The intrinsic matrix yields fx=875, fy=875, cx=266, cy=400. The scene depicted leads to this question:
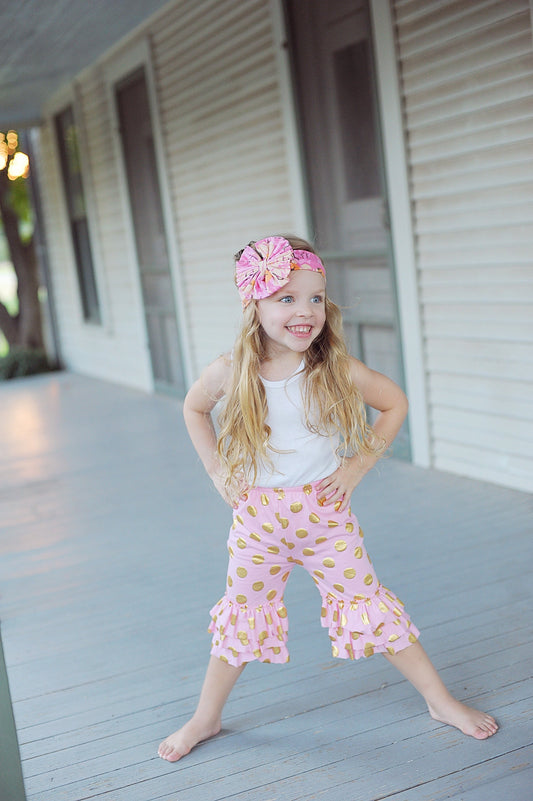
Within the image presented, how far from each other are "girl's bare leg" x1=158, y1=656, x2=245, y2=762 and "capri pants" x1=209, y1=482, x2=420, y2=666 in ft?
0.16

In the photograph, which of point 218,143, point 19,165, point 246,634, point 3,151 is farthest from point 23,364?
point 246,634

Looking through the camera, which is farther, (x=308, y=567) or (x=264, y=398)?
(x=308, y=567)

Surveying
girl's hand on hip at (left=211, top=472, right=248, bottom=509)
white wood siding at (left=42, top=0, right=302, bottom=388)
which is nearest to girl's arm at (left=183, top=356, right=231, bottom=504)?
girl's hand on hip at (left=211, top=472, right=248, bottom=509)

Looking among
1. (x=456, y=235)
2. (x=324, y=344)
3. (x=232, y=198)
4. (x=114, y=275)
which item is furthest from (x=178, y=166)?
(x=324, y=344)

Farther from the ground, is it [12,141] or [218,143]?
[12,141]

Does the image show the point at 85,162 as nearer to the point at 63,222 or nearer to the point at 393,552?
the point at 63,222

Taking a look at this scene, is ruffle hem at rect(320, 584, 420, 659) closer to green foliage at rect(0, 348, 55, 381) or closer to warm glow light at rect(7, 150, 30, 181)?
green foliage at rect(0, 348, 55, 381)

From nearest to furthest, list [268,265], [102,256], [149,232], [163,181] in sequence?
[268,265] → [163,181] → [149,232] → [102,256]

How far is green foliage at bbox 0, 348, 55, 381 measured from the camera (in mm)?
10664

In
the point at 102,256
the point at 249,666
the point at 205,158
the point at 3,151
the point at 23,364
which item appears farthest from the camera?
the point at 3,151

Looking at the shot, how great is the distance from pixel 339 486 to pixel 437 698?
57 centimetres

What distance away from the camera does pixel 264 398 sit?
1917 mm

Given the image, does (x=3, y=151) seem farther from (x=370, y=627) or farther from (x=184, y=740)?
(x=370, y=627)

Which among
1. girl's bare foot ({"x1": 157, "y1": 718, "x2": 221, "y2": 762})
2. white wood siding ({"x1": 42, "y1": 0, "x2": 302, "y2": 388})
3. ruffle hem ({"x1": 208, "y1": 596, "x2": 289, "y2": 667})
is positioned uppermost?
white wood siding ({"x1": 42, "y1": 0, "x2": 302, "y2": 388})
